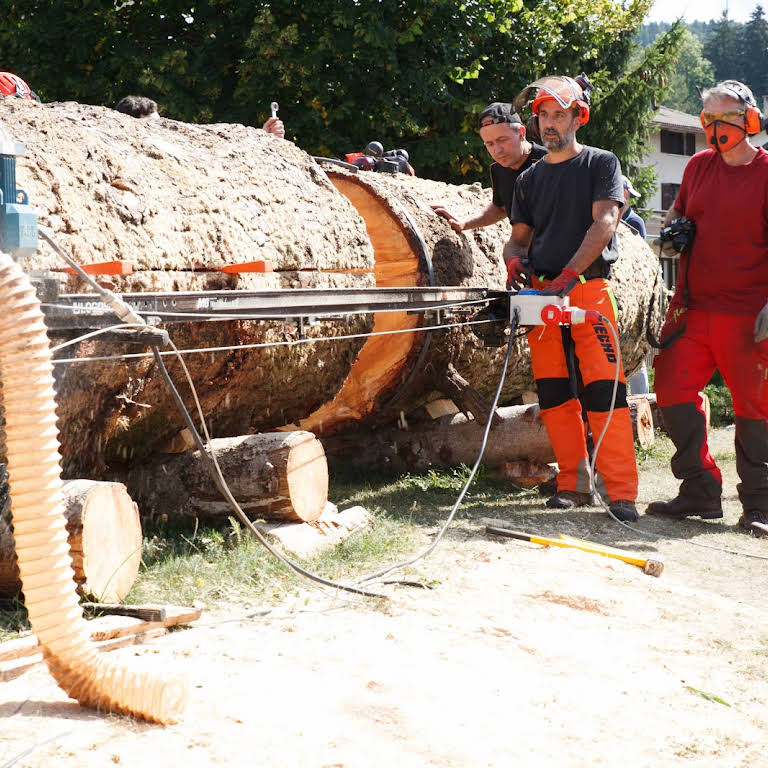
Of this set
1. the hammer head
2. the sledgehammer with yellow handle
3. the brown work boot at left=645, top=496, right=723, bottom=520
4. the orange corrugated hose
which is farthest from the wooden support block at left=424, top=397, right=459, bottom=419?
the orange corrugated hose

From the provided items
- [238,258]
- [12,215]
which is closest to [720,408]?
[238,258]

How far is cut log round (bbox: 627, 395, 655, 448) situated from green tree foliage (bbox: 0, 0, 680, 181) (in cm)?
474

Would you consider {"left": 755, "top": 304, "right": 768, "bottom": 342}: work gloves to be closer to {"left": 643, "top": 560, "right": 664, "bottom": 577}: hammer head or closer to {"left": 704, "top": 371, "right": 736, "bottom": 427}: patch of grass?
{"left": 643, "top": 560, "right": 664, "bottom": 577}: hammer head

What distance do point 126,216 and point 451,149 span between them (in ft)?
26.5

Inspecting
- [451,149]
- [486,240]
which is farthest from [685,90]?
[486,240]

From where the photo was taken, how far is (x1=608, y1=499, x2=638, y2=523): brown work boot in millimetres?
5074

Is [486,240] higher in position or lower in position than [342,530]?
higher

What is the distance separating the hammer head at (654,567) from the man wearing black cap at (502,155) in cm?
238

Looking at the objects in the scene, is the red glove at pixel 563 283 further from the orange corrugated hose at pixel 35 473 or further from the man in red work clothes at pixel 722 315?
the orange corrugated hose at pixel 35 473

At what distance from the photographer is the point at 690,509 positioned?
5438 millimetres

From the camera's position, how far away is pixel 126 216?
12.2 ft

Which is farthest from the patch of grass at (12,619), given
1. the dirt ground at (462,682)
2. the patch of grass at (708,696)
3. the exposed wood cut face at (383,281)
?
the exposed wood cut face at (383,281)

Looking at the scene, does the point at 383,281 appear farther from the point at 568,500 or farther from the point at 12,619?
the point at 12,619

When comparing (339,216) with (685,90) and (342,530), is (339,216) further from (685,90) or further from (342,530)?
(685,90)
